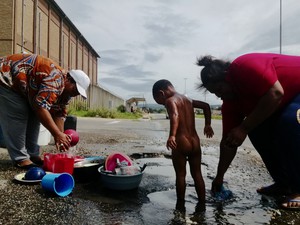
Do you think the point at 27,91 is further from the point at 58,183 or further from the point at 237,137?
the point at 237,137

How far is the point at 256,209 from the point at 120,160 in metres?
1.47

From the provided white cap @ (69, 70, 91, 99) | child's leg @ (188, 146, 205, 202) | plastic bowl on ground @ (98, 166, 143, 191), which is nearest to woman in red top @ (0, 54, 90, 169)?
white cap @ (69, 70, 91, 99)

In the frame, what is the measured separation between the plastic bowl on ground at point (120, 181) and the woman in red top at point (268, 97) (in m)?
0.99

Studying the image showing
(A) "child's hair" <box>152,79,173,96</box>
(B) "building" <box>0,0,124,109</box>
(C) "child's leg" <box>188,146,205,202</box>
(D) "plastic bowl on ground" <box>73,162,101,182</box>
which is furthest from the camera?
(B) "building" <box>0,0,124,109</box>

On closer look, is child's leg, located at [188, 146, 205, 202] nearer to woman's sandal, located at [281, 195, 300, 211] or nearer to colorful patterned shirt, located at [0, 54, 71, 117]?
woman's sandal, located at [281, 195, 300, 211]

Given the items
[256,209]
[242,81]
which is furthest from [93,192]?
[242,81]

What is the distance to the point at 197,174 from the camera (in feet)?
9.34

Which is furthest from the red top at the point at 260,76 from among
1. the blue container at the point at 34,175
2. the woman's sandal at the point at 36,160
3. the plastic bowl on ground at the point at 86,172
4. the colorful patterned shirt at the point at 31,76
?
the woman's sandal at the point at 36,160

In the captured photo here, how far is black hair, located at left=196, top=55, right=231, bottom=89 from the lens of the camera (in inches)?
112

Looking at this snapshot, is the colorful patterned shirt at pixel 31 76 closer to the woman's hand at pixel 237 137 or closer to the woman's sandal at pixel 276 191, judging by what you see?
the woman's hand at pixel 237 137

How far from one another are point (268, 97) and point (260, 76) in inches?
7.1

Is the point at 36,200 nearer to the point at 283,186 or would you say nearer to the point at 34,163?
the point at 34,163

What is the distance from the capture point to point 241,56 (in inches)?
112

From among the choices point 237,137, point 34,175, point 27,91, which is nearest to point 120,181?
point 34,175
